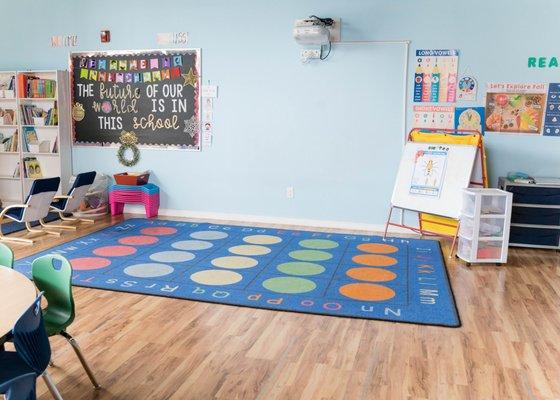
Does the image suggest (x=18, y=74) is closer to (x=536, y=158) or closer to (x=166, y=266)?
(x=166, y=266)

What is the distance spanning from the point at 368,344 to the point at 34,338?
6.20 ft

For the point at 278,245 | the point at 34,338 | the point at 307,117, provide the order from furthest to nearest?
the point at 307,117 < the point at 278,245 < the point at 34,338

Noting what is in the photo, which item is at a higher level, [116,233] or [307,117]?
[307,117]

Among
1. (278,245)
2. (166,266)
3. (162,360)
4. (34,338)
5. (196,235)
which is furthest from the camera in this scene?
(196,235)

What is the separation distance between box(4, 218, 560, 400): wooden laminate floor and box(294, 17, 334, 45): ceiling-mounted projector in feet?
10.2

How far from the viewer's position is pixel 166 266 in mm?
4422

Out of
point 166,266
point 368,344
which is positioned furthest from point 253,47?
point 368,344

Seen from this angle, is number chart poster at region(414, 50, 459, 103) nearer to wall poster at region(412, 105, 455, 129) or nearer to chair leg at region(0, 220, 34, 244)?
wall poster at region(412, 105, 455, 129)

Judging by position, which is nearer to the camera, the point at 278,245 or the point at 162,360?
the point at 162,360

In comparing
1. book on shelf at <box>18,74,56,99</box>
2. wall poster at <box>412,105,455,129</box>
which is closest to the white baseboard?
wall poster at <box>412,105,455,129</box>

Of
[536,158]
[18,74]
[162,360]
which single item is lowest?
[162,360]

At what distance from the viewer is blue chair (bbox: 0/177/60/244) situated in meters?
5.17

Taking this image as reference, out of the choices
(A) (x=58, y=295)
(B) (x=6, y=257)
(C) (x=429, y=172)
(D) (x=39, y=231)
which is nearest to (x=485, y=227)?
(C) (x=429, y=172)

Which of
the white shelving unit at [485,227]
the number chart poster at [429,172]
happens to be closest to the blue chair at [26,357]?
the white shelving unit at [485,227]
